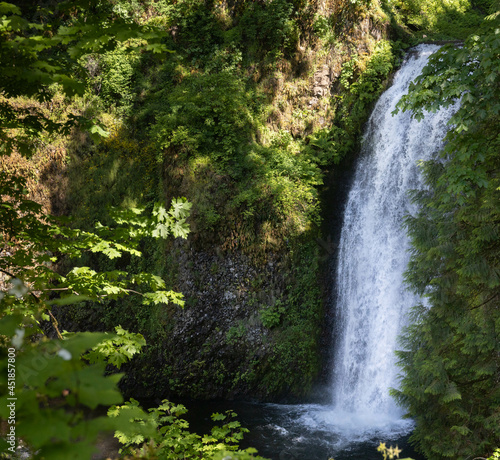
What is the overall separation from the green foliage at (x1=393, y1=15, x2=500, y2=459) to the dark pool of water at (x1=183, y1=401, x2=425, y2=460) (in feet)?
5.01

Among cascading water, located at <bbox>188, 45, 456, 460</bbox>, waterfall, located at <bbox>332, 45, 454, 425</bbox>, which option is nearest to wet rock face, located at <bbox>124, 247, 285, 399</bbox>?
cascading water, located at <bbox>188, 45, 456, 460</bbox>

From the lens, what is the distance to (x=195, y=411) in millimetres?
9102

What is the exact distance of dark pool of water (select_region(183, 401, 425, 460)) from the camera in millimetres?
7101

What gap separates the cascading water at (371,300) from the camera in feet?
25.8

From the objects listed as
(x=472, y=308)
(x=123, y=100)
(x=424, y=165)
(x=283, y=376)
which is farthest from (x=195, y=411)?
(x=123, y=100)

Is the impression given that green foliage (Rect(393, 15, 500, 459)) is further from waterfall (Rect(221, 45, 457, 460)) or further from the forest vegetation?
waterfall (Rect(221, 45, 457, 460))

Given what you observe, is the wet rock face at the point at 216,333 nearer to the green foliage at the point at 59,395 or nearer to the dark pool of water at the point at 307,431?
the dark pool of water at the point at 307,431

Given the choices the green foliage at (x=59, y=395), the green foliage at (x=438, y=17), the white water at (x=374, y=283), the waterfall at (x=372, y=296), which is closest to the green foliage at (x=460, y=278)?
the waterfall at (x=372, y=296)

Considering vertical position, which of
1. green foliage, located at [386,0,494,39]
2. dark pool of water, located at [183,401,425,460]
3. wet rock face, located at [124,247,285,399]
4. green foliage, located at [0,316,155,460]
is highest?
green foliage, located at [386,0,494,39]

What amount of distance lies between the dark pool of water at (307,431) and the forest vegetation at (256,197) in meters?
0.49

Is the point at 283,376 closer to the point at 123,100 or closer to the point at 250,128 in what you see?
the point at 250,128

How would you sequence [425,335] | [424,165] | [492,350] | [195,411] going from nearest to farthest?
[492,350]
[425,335]
[424,165]
[195,411]

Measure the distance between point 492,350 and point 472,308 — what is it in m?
0.60

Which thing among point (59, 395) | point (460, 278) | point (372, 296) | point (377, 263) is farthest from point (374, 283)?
point (59, 395)
